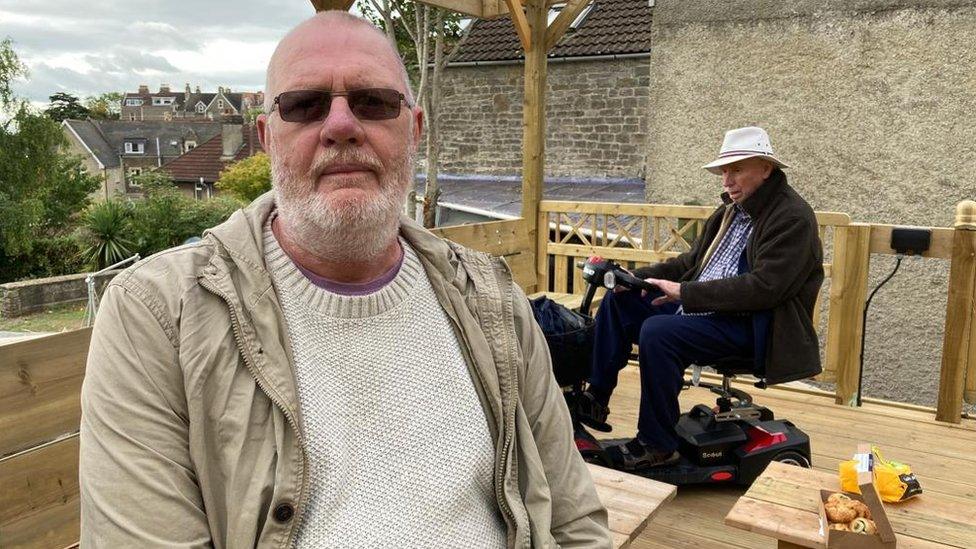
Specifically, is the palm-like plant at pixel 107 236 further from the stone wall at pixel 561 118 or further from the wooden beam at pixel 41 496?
the wooden beam at pixel 41 496

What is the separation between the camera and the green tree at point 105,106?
75.4 m

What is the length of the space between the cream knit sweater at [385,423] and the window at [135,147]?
6755 cm

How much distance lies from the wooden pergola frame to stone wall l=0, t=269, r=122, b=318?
1630 cm

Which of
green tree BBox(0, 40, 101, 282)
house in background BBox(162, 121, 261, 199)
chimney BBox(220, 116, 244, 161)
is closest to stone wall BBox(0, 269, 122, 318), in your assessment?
green tree BBox(0, 40, 101, 282)

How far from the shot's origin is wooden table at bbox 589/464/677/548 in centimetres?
213

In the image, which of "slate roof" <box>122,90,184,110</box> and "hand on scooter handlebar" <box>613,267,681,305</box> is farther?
"slate roof" <box>122,90,184,110</box>

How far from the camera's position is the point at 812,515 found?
2.32m

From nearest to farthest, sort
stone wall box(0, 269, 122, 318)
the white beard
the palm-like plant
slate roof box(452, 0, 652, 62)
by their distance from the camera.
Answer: the white beard < slate roof box(452, 0, 652, 62) < stone wall box(0, 269, 122, 318) < the palm-like plant

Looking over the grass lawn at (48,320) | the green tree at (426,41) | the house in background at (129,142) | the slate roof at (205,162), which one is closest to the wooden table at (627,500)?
the green tree at (426,41)

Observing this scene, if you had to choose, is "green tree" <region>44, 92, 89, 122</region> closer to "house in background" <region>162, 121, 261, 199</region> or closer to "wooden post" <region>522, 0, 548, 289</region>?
"house in background" <region>162, 121, 261, 199</region>

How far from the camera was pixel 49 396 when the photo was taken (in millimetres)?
2002

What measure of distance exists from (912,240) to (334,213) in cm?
389

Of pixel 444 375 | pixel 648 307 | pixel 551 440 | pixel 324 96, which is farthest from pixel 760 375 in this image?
pixel 324 96

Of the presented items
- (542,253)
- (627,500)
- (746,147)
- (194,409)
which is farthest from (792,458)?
(542,253)
